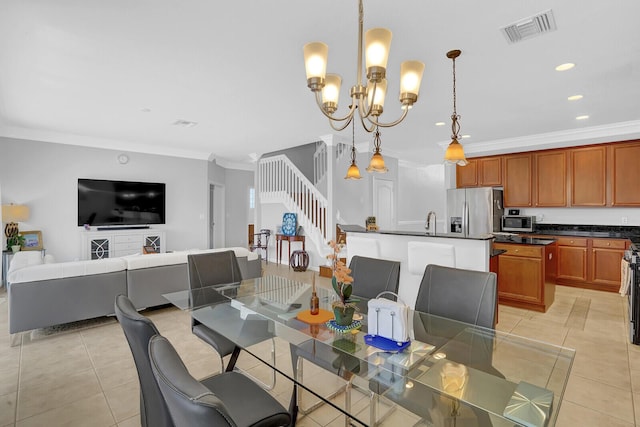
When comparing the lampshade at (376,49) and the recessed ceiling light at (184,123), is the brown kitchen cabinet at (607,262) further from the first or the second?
the recessed ceiling light at (184,123)

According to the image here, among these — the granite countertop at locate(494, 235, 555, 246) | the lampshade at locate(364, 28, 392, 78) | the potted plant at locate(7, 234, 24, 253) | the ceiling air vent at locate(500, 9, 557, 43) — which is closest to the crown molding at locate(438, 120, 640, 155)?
the granite countertop at locate(494, 235, 555, 246)

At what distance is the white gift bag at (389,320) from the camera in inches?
59.9

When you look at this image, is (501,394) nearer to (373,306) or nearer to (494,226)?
(373,306)

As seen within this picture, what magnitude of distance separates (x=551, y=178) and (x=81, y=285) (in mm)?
7073

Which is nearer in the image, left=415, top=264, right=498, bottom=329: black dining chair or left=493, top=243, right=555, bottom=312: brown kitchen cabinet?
left=415, top=264, right=498, bottom=329: black dining chair

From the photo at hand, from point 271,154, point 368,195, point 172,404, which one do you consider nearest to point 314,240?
point 368,195

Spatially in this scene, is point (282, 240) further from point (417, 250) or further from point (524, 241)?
point (524, 241)

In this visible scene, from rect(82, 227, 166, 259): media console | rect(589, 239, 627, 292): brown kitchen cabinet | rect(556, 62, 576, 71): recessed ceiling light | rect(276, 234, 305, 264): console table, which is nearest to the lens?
rect(556, 62, 576, 71): recessed ceiling light

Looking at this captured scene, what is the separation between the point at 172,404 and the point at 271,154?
705cm

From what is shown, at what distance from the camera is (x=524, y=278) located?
4.04 meters

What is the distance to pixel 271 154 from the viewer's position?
24.7 ft

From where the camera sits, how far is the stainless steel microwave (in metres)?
5.95

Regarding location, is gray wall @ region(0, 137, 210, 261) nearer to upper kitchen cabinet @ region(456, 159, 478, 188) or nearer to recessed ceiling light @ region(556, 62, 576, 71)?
upper kitchen cabinet @ region(456, 159, 478, 188)

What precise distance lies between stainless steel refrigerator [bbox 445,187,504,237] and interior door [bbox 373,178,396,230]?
159 centimetres
